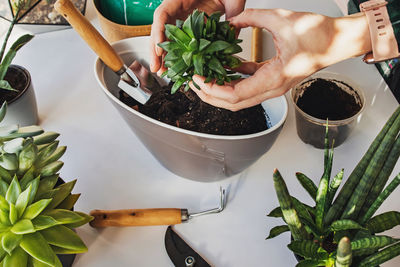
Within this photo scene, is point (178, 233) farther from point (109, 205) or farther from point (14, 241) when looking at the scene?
point (14, 241)

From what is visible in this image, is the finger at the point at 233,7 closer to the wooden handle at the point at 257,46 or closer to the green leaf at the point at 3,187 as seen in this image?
the wooden handle at the point at 257,46

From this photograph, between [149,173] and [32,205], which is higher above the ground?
[32,205]

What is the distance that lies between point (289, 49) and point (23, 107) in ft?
1.73

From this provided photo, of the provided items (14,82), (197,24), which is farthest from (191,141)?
(14,82)

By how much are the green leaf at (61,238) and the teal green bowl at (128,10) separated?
0.55m

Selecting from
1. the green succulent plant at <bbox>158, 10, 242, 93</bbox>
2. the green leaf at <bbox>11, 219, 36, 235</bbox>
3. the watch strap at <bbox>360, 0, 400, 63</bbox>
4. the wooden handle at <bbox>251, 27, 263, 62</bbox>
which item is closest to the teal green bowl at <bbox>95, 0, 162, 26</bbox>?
the wooden handle at <bbox>251, 27, 263, 62</bbox>

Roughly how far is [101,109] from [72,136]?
0.09 m

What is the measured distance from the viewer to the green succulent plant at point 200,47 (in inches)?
21.5

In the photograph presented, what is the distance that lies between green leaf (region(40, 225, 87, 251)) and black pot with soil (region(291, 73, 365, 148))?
0.47 metres

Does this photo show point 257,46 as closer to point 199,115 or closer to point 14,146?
point 199,115

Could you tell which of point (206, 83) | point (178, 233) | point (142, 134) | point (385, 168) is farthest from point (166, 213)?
point (385, 168)

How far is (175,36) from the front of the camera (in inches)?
22.3

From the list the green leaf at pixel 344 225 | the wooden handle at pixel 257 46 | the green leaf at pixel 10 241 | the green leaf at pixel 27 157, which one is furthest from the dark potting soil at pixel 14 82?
the green leaf at pixel 344 225

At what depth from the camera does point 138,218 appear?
71 cm
